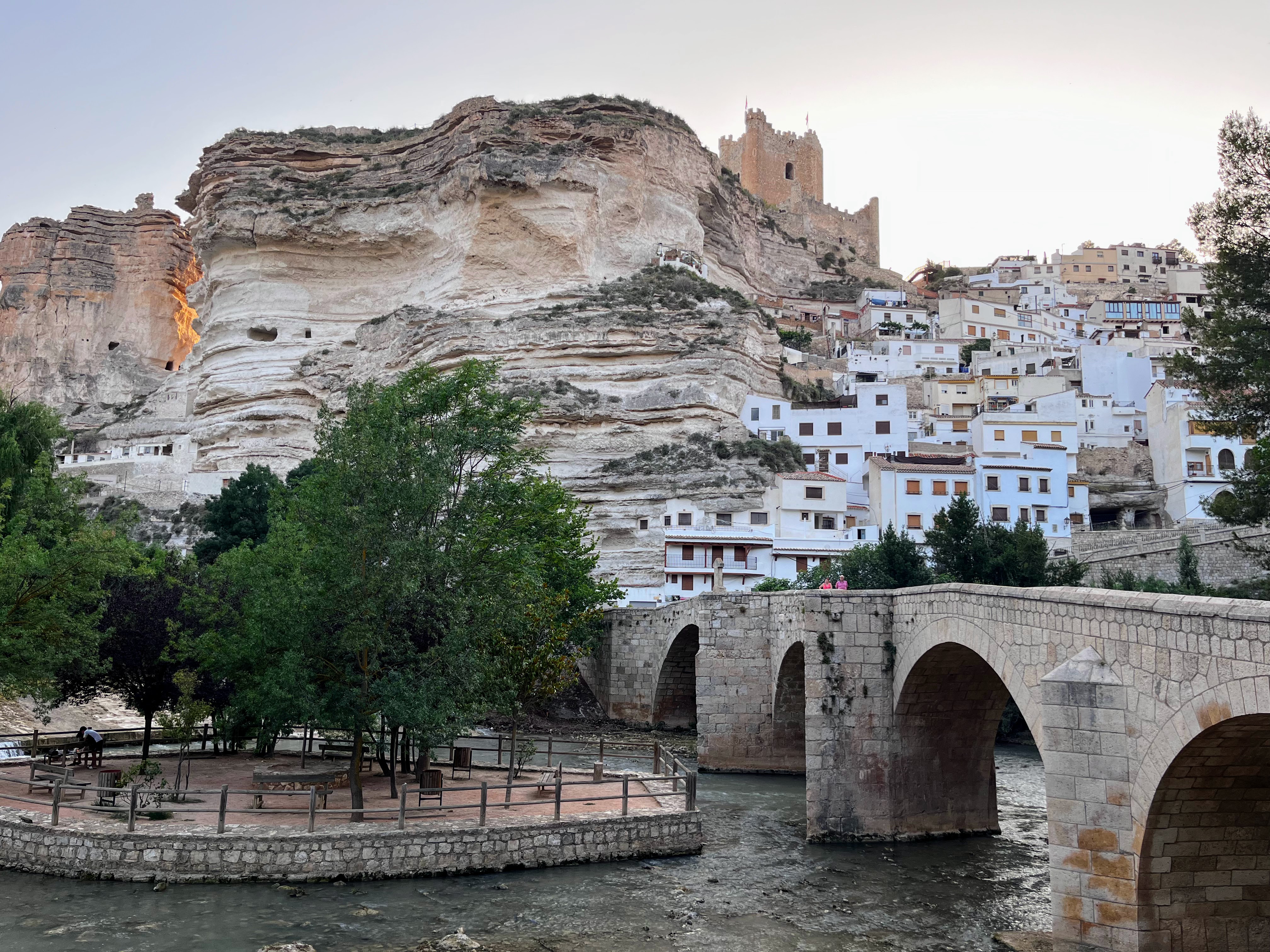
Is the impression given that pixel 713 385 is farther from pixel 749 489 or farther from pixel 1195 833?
pixel 1195 833

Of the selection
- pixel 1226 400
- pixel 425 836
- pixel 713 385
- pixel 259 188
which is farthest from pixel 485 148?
pixel 425 836

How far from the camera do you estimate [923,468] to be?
48.0 m

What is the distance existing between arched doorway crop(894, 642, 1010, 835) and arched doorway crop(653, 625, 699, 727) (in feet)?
48.3

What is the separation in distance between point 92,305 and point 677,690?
76.6 metres

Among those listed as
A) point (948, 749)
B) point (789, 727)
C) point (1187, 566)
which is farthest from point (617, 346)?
point (948, 749)

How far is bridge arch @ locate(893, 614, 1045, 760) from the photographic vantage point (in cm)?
1281

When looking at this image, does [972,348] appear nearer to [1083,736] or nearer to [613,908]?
[613,908]

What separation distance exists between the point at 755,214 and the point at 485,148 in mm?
34786

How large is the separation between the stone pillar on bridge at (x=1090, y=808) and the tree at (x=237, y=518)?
3732 cm

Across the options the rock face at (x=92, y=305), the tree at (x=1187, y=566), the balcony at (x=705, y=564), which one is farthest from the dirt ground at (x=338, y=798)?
the rock face at (x=92, y=305)

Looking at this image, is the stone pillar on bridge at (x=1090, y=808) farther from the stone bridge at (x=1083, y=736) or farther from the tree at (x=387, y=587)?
the tree at (x=387, y=587)

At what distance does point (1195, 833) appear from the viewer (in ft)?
35.3

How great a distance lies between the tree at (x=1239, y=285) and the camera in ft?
70.7

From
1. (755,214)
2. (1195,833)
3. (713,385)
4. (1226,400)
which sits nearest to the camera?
(1195,833)
